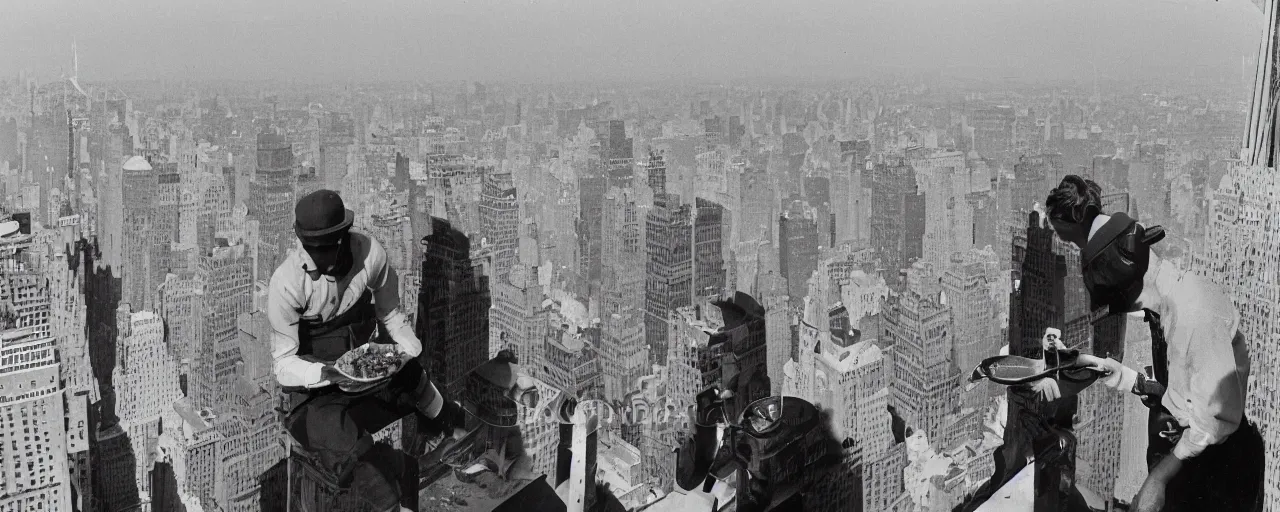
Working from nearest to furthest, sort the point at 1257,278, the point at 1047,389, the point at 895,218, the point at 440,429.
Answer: the point at 440,429, the point at 1257,278, the point at 1047,389, the point at 895,218

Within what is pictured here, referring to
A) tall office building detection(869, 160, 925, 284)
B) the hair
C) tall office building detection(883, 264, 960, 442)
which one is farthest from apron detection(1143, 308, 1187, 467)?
tall office building detection(869, 160, 925, 284)

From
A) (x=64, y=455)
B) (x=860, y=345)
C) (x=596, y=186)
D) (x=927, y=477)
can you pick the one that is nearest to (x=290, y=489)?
(x=64, y=455)

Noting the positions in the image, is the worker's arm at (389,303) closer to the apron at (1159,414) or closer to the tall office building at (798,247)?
the tall office building at (798,247)

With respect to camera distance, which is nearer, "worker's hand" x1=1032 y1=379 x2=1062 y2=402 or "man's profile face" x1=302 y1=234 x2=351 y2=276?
"man's profile face" x1=302 y1=234 x2=351 y2=276

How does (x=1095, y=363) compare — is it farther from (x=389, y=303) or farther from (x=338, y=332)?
(x=338, y=332)

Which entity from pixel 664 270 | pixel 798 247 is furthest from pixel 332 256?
pixel 798 247

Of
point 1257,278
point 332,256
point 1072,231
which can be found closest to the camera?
point 332,256

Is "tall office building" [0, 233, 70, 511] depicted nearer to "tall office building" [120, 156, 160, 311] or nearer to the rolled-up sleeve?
"tall office building" [120, 156, 160, 311]
